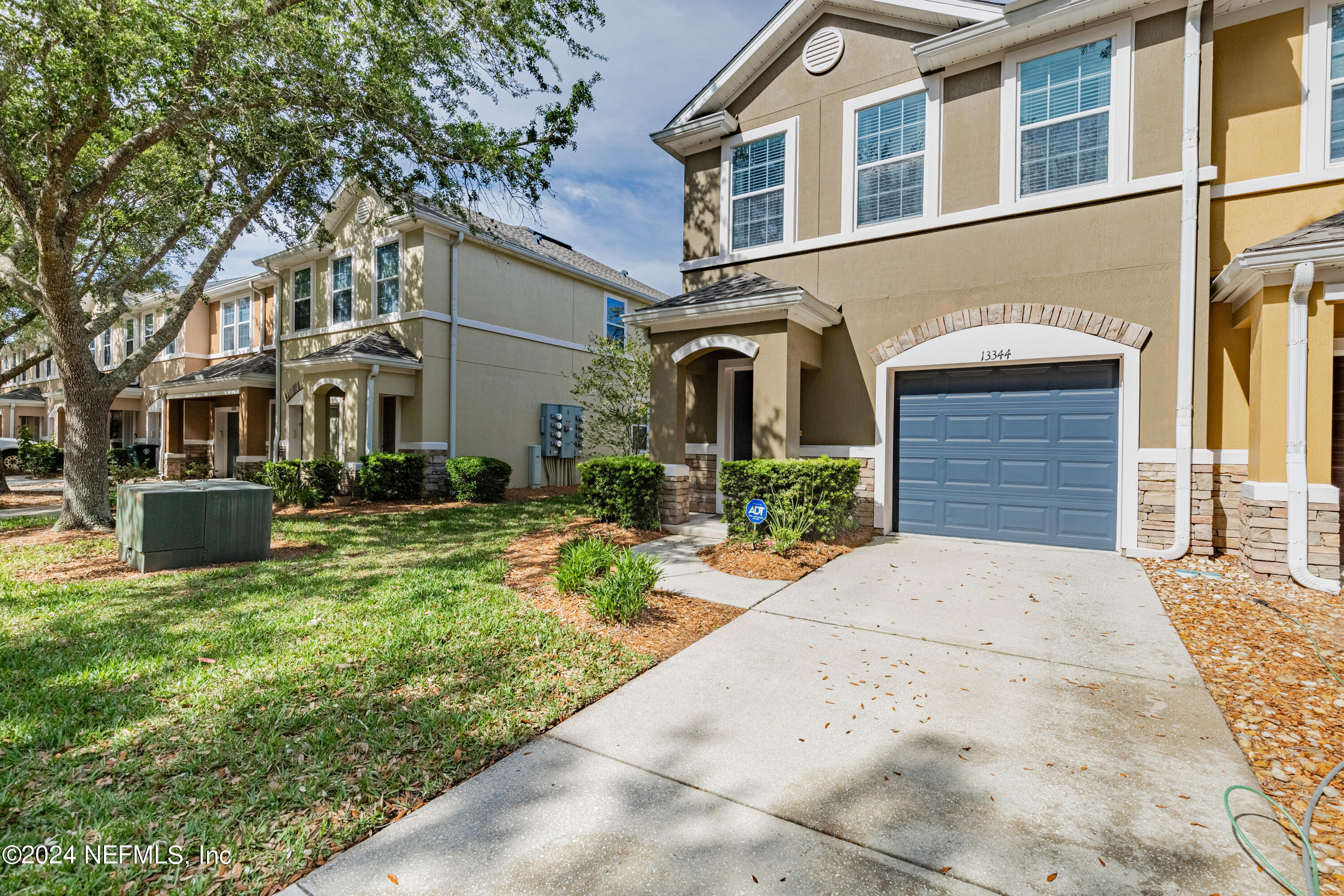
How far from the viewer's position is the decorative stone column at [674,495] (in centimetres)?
907

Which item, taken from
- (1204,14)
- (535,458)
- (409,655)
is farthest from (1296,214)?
(535,458)

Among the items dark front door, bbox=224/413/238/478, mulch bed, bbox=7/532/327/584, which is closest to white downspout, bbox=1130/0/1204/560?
mulch bed, bbox=7/532/327/584

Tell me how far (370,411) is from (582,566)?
9.58 meters

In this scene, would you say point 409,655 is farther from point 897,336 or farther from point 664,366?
point 897,336

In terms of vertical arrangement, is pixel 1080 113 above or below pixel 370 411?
above

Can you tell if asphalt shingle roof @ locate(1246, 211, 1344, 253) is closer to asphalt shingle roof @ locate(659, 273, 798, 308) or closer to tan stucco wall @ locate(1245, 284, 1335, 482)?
tan stucco wall @ locate(1245, 284, 1335, 482)

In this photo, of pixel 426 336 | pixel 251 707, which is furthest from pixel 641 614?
pixel 426 336

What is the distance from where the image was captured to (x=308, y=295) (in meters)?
16.2

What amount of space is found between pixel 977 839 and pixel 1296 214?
8.49 meters

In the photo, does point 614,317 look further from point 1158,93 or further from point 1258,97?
point 1258,97

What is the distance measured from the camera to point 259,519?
736cm

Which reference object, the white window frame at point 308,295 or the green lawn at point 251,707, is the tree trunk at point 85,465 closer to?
the green lawn at point 251,707

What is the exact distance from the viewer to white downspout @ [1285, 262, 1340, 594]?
19.1ft

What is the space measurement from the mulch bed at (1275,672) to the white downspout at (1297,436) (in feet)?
1.17
